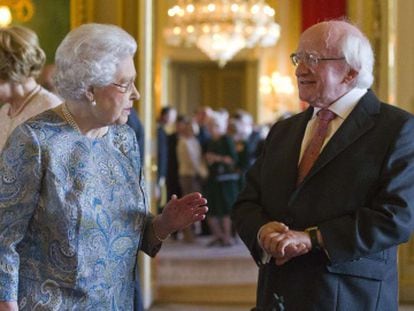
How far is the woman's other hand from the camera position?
2.71m

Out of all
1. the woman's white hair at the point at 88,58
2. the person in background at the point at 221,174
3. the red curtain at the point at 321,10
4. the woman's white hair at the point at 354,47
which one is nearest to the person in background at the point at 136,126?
the red curtain at the point at 321,10

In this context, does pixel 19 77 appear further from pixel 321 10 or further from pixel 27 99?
pixel 321 10

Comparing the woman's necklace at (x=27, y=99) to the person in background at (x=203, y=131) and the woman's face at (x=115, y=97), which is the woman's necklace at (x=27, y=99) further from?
the person in background at (x=203, y=131)

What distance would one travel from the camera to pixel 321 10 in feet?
23.1

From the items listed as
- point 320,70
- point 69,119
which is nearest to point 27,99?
point 69,119

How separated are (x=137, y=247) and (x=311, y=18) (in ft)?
16.9

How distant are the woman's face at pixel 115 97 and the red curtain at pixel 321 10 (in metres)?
3.77

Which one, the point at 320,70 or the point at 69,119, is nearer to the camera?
the point at 69,119

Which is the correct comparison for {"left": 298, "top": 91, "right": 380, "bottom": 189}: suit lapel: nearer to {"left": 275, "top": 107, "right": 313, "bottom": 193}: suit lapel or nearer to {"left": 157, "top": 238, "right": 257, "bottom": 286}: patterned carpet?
{"left": 275, "top": 107, "right": 313, "bottom": 193}: suit lapel

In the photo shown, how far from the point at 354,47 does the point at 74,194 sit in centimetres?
103

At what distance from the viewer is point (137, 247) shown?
275cm

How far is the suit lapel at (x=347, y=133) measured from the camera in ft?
9.21

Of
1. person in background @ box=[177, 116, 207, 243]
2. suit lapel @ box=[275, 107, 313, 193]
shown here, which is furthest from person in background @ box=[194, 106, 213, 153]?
suit lapel @ box=[275, 107, 313, 193]

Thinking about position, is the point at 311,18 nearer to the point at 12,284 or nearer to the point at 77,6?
the point at 77,6
